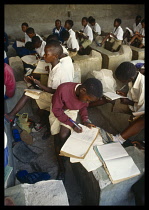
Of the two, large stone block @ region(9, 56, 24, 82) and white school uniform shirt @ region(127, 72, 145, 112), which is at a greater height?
large stone block @ region(9, 56, 24, 82)

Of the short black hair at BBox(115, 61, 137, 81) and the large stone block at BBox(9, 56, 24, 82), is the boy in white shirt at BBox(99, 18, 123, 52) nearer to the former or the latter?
A: the large stone block at BBox(9, 56, 24, 82)

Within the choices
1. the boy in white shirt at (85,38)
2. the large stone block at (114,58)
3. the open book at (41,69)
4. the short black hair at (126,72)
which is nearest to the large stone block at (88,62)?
the large stone block at (114,58)

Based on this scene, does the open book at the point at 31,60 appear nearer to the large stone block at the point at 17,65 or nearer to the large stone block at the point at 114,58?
the large stone block at the point at 17,65

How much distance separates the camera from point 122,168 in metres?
1.97

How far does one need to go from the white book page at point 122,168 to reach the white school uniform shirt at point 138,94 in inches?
33.7

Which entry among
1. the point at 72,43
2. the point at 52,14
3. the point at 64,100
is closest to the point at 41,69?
the point at 64,100

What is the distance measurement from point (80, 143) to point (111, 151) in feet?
1.19

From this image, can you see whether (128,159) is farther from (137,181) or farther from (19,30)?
(19,30)

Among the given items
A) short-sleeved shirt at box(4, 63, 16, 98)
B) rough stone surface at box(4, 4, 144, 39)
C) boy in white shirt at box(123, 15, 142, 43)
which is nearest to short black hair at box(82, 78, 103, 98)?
short-sleeved shirt at box(4, 63, 16, 98)

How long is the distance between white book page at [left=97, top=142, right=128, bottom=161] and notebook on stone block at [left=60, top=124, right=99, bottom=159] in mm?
151

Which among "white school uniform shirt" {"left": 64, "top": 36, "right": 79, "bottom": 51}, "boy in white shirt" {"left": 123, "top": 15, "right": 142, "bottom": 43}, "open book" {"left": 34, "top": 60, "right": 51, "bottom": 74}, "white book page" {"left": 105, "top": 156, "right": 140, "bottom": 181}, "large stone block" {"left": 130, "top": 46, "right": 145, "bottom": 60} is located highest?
"boy in white shirt" {"left": 123, "top": 15, "right": 142, "bottom": 43}

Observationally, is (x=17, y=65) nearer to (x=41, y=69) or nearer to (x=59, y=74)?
(x=41, y=69)

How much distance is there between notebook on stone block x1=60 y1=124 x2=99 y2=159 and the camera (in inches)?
83.6
